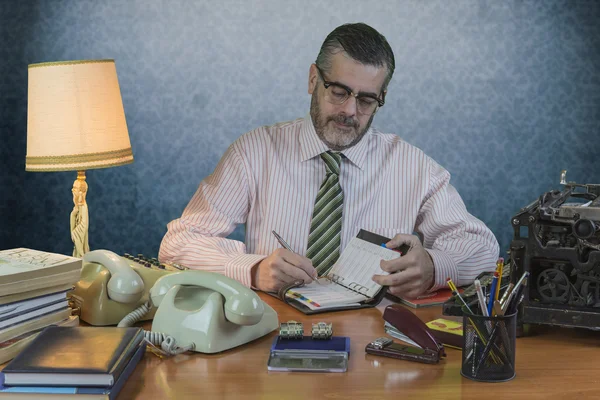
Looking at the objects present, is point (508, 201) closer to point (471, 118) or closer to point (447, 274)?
point (471, 118)

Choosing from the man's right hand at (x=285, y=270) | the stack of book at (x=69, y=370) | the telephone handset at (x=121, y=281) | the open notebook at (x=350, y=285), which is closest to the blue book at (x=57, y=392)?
the stack of book at (x=69, y=370)

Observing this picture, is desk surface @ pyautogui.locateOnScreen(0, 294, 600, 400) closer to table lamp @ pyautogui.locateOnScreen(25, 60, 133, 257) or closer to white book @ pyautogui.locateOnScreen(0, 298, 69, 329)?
white book @ pyautogui.locateOnScreen(0, 298, 69, 329)

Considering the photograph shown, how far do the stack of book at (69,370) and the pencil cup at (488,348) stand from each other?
1.92ft

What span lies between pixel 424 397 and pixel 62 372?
580 millimetres

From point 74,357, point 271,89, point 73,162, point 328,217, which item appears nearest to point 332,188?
point 328,217

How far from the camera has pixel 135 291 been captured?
5.04 ft

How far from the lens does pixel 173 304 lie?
1.43 metres

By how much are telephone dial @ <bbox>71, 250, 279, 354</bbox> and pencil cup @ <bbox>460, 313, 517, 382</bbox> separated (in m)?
0.40

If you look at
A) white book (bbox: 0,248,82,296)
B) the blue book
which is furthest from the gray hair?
the blue book

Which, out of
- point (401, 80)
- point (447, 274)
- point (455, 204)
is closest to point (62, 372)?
point (447, 274)

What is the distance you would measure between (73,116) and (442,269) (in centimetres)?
123

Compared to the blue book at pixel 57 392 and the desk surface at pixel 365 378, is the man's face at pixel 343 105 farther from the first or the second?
the blue book at pixel 57 392

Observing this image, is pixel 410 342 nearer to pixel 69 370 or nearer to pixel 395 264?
pixel 395 264

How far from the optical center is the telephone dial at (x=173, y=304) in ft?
4.48
